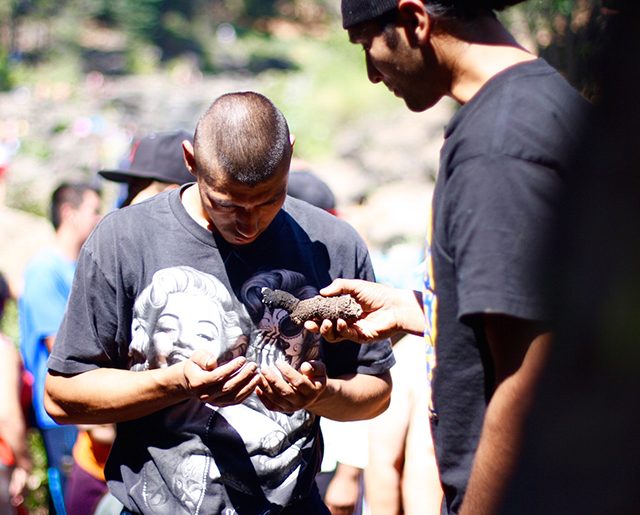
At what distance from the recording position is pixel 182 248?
2.05m

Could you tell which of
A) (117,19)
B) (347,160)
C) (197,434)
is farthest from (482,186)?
(117,19)

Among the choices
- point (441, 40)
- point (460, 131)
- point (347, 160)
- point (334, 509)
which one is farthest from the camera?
point (347, 160)

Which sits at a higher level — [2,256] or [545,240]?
[545,240]

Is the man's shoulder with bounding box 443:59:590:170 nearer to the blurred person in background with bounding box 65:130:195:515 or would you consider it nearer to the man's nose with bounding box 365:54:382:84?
the man's nose with bounding box 365:54:382:84

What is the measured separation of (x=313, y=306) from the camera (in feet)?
6.41

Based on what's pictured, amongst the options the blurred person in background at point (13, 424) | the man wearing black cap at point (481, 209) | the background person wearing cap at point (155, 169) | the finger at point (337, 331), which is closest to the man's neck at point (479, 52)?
the man wearing black cap at point (481, 209)

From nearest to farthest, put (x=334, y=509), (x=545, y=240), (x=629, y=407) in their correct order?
(x=629, y=407) < (x=545, y=240) < (x=334, y=509)

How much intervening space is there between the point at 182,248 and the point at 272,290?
33 cm

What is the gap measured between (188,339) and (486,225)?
1.14 m

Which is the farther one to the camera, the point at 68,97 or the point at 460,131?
the point at 68,97

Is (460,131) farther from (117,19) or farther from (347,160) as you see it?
(117,19)

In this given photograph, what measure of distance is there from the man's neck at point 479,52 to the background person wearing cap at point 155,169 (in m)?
1.87

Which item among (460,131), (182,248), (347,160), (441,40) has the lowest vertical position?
(347,160)

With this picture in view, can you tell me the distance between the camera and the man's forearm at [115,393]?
6.24ft
